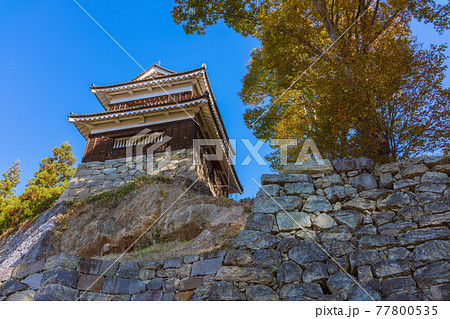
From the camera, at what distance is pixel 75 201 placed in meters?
15.0

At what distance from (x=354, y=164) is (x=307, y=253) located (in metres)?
1.95

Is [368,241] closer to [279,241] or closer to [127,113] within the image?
[279,241]

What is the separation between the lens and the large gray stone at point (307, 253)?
539cm

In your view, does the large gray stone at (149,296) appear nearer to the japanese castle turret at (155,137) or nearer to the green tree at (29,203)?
the japanese castle turret at (155,137)

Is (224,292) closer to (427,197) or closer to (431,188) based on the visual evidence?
(427,197)

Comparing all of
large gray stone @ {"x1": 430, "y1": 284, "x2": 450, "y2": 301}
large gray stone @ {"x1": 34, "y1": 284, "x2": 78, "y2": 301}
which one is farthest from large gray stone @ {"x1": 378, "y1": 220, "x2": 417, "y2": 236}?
large gray stone @ {"x1": 34, "y1": 284, "x2": 78, "y2": 301}

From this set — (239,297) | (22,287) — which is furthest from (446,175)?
(22,287)

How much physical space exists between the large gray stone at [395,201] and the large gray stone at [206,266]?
2840mm

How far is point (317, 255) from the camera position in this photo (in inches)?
213

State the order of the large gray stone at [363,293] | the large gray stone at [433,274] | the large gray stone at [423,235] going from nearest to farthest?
Result: the large gray stone at [433,274]
the large gray stone at [363,293]
the large gray stone at [423,235]

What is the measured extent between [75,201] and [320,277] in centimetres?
1251

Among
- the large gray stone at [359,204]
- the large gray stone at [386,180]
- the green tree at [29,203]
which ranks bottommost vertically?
the large gray stone at [359,204]

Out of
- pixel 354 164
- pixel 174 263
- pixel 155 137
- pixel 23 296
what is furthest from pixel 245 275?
pixel 155 137

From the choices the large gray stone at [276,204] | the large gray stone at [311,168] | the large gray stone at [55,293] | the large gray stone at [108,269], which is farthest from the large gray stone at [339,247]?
the large gray stone at [55,293]
